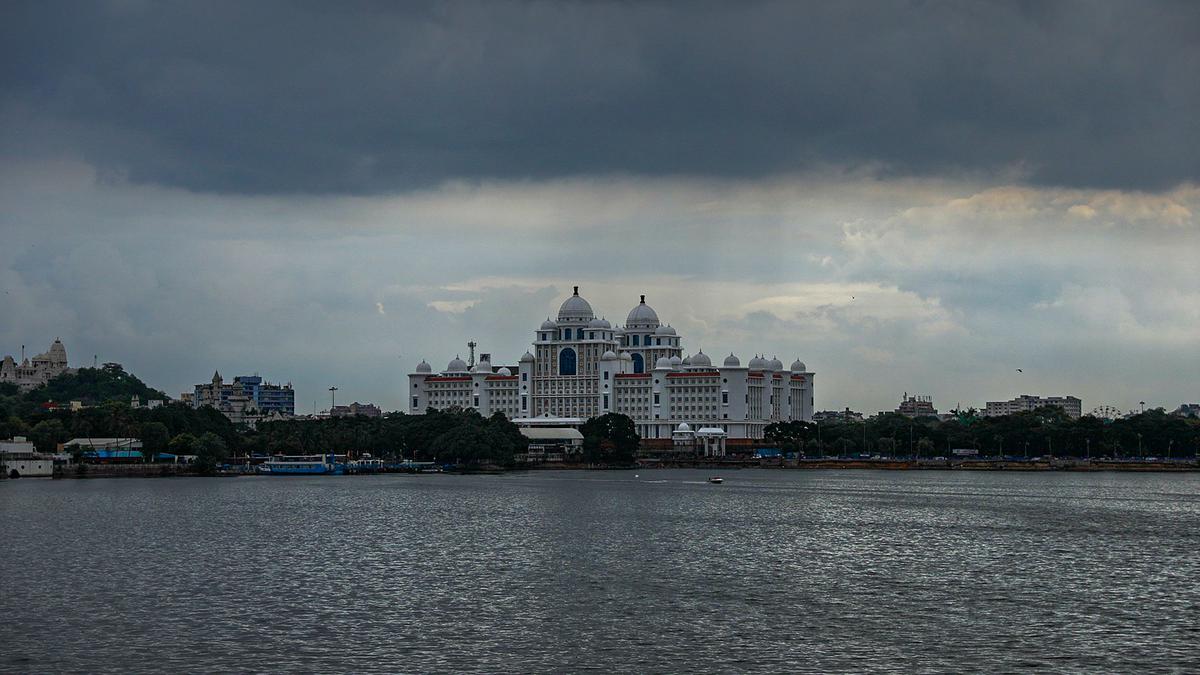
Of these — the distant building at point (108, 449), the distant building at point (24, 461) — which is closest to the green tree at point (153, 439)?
the distant building at point (108, 449)

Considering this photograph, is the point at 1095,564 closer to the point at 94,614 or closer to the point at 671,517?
the point at 671,517

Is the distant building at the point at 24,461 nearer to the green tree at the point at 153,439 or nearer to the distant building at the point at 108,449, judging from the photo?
the distant building at the point at 108,449

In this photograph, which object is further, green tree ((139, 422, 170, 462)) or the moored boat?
the moored boat

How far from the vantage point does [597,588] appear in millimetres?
56500

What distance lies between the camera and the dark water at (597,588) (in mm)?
42531

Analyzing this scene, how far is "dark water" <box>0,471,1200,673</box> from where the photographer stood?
4253 cm

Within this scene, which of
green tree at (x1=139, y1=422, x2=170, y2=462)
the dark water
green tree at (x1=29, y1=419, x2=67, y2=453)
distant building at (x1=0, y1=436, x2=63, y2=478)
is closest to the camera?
the dark water

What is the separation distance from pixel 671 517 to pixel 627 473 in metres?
99.8

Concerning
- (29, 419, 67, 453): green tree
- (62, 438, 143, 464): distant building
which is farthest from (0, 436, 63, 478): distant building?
(29, 419, 67, 453): green tree

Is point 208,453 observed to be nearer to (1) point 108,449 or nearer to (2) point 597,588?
(1) point 108,449

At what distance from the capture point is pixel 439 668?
40188 millimetres

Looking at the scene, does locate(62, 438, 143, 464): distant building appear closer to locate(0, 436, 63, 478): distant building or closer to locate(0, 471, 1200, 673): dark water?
locate(0, 436, 63, 478): distant building

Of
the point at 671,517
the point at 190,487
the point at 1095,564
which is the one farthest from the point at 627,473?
the point at 1095,564

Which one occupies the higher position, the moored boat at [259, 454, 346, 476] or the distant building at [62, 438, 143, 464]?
the distant building at [62, 438, 143, 464]
